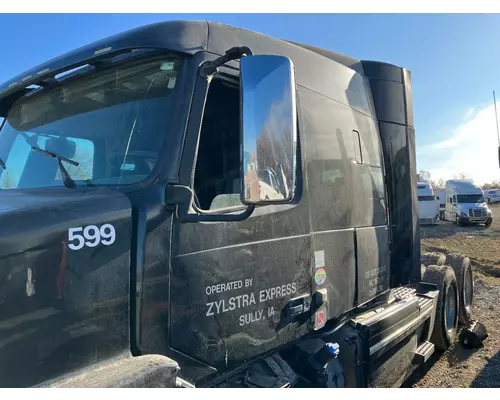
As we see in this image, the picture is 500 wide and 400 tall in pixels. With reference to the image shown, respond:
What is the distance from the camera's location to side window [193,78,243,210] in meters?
2.46

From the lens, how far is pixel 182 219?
2.16 m

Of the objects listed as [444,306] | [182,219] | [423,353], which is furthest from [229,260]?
[444,306]

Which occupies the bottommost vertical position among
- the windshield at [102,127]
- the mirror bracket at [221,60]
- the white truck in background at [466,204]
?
the white truck in background at [466,204]

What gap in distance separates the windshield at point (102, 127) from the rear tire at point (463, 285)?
5.89 metres

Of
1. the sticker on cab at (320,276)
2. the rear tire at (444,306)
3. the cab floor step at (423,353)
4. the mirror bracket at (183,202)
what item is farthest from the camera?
the rear tire at (444,306)

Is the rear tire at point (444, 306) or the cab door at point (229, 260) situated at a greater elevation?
the cab door at point (229, 260)

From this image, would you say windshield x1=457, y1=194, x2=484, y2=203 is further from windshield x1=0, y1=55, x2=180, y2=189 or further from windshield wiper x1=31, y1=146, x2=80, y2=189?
windshield wiper x1=31, y1=146, x2=80, y2=189

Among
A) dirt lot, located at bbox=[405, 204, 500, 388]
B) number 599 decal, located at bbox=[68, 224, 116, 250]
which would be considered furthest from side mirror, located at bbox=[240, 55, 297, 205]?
dirt lot, located at bbox=[405, 204, 500, 388]

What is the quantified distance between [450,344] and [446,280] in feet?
2.75

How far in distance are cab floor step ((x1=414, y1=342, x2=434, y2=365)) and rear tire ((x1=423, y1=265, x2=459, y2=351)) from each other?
86cm

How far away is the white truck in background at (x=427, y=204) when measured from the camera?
28.1m

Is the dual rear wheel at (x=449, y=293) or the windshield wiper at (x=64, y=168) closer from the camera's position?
the windshield wiper at (x=64, y=168)

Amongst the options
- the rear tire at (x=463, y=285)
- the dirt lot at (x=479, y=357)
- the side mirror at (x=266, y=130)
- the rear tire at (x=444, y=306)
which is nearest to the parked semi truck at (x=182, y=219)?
the side mirror at (x=266, y=130)

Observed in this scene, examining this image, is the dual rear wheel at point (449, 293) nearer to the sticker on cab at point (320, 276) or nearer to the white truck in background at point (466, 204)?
the sticker on cab at point (320, 276)
